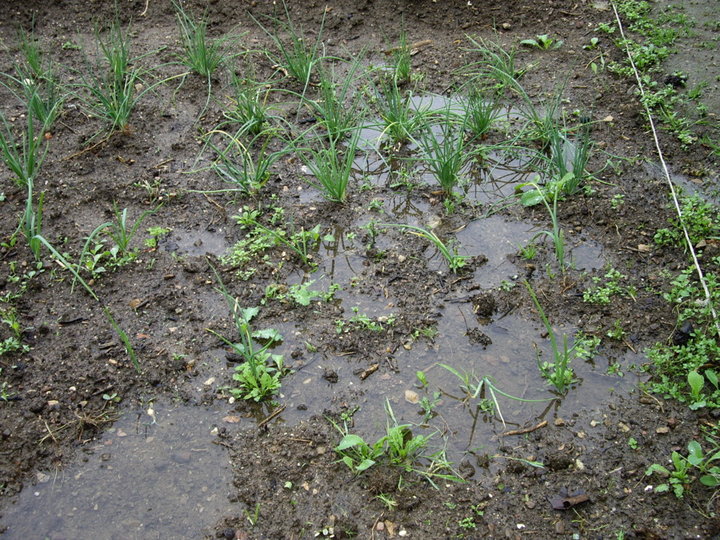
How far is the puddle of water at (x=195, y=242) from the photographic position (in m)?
3.05

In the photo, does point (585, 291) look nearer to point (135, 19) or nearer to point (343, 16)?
point (343, 16)

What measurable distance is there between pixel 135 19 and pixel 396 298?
3266mm

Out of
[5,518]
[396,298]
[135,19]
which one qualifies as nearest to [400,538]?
[396,298]

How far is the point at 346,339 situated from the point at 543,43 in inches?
104

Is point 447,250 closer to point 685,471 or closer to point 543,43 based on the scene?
point 685,471

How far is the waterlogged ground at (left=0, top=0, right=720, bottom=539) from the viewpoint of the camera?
213 centimetres

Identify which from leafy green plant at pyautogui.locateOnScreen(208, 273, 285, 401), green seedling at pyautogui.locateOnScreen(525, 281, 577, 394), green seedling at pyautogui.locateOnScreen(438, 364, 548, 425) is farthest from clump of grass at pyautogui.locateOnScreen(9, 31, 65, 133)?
green seedling at pyautogui.locateOnScreen(525, 281, 577, 394)

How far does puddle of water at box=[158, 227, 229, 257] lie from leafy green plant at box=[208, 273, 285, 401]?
513 mm

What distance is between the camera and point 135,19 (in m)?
4.65

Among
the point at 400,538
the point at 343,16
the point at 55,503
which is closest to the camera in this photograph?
the point at 400,538

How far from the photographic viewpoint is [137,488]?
2.22 meters

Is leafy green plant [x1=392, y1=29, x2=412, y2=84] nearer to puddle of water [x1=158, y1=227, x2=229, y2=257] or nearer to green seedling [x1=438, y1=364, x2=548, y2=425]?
puddle of water [x1=158, y1=227, x2=229, y2=257]

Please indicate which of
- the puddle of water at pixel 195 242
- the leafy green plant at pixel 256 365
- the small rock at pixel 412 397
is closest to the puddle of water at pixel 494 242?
the small rock at pixel 412 397

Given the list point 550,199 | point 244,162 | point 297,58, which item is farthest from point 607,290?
point 297,58
